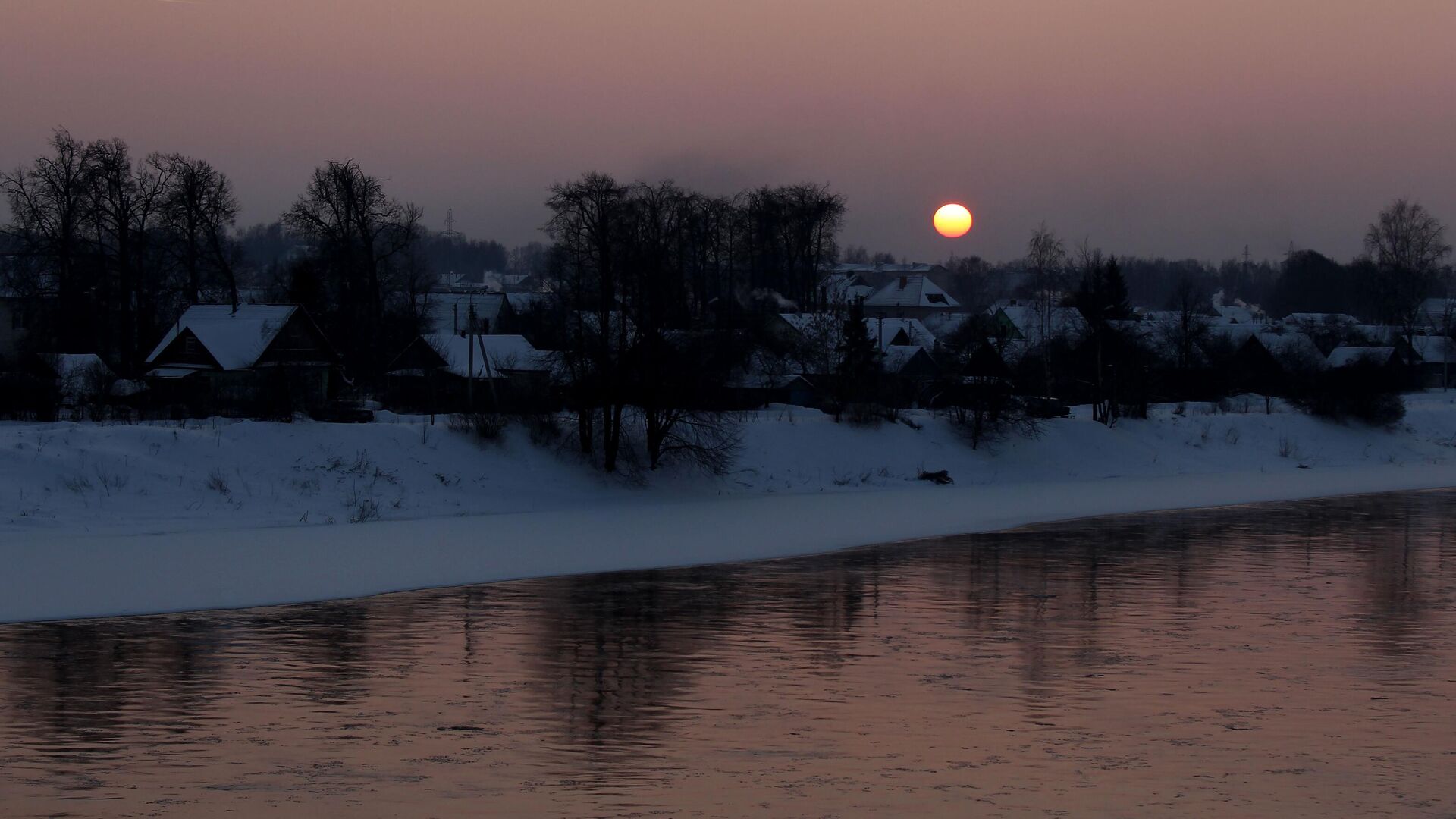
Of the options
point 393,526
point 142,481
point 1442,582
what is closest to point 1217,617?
point 1442,582

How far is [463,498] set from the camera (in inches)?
1467

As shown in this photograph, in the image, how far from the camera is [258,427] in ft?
123

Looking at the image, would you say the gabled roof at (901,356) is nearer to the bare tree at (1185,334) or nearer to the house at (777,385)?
the house at (777,385)

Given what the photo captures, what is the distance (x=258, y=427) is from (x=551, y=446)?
801 cm

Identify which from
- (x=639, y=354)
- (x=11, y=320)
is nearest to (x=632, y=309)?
(x=639, y=354)

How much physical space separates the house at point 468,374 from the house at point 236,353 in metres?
3.47

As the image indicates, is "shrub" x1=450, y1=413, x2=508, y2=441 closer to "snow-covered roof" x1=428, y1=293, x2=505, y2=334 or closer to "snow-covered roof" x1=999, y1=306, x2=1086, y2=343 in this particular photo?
"snow-covered roof" x1=999, y1=306, x2=1086, y2=343

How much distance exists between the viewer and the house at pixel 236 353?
5512cm

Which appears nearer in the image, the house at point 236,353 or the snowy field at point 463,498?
the snowy field at point 463,498

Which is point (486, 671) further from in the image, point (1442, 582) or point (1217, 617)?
point (1442, 582)

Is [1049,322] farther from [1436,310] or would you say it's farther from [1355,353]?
[1436,310]

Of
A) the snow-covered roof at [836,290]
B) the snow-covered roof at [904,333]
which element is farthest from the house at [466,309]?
the snow-covered roof at [904,333]

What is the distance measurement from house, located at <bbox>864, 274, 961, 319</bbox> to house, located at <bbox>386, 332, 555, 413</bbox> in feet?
232

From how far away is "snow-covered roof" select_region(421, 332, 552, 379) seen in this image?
63.9 metres
